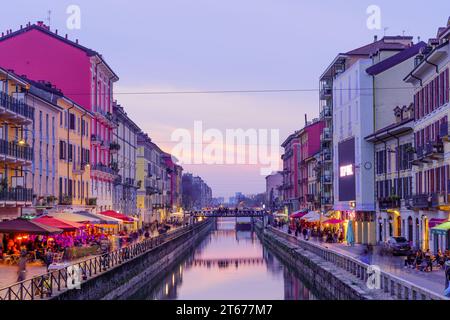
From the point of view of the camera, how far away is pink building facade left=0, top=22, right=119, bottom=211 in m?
64.1

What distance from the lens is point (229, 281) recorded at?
59250 mm

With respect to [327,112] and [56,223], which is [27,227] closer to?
[56,223]

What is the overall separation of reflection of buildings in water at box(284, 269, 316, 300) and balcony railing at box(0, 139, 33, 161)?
1768cm

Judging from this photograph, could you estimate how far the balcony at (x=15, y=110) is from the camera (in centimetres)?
4178

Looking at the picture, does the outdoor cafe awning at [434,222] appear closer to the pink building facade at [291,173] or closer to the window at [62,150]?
the window at [62,150]

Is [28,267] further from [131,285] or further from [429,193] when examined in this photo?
[429,193]

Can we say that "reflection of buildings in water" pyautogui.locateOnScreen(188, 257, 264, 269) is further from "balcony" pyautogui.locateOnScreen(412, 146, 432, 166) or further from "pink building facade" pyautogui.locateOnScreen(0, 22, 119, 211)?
"balcony" pyautogui.locateOnScreen(412, 146, 432, 166)

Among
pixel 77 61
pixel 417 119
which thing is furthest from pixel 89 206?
pixel 417 119

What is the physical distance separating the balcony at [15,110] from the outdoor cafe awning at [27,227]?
7387 millimetres

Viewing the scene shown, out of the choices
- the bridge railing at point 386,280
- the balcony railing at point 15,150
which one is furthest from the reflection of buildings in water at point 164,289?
the balcony railing at point 15,150

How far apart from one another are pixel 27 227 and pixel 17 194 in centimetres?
842

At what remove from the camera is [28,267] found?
3816 cm
